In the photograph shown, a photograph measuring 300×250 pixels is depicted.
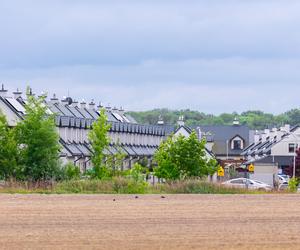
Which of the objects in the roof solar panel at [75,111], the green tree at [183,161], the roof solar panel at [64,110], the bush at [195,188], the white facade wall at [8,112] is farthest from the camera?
the roof solar panel at [75,111]

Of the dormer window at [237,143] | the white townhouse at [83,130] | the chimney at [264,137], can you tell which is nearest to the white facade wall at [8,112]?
the white townhouse at [83,130]

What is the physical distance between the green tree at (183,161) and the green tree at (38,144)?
770cm

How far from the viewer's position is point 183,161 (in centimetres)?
7475

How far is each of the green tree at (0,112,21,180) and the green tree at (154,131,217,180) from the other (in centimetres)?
1010

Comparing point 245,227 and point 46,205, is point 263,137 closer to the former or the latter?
point 46,205

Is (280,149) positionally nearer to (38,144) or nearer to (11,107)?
(11,107)

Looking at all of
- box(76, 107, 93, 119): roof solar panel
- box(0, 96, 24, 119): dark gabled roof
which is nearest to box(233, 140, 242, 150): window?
box(76, 107, 93, 119): roof solar panel

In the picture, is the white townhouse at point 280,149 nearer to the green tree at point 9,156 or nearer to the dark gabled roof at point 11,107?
the dark gabled roof at point 11,107

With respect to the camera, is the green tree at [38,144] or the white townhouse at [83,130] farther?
the white townhouse at [83,130]

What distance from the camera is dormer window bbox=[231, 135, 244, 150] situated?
557 feet

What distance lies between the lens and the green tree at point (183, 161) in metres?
73.7

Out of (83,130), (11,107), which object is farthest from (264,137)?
(11,107)

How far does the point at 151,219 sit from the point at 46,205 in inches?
362

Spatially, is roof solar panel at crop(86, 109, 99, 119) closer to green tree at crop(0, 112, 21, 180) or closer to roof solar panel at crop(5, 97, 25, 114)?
roof solar panel at crop(5, 97, 25, 114)
